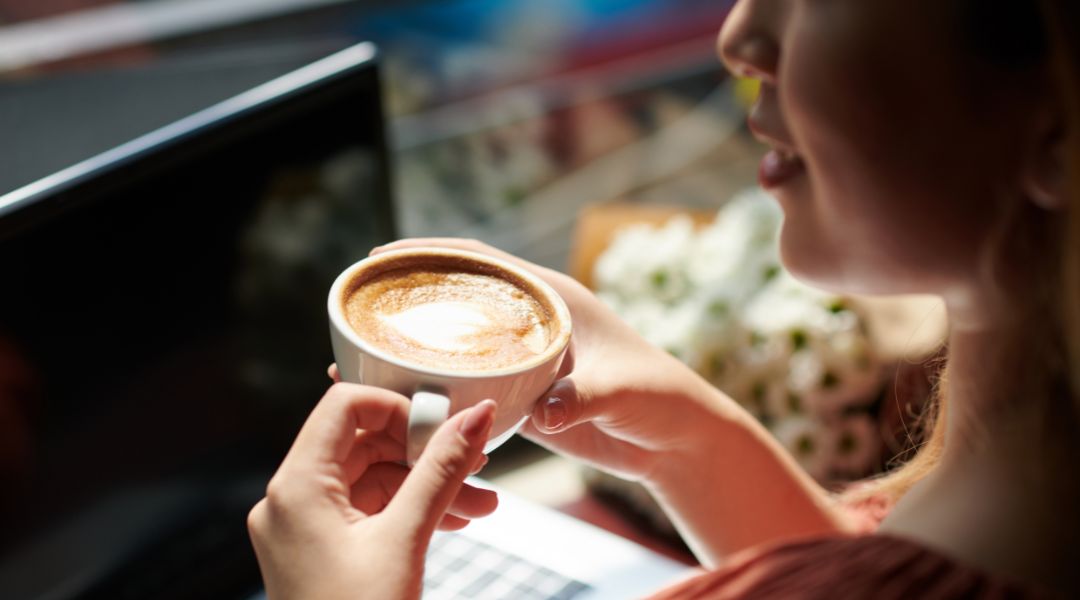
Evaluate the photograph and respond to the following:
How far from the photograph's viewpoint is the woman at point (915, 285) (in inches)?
22.5

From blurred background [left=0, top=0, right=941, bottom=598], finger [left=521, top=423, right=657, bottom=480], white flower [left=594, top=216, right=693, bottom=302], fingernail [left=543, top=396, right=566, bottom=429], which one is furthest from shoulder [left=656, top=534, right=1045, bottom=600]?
white flower [left=594, top=216, right=693, bottom=302]

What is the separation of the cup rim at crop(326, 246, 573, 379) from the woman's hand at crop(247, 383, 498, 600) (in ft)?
0.07

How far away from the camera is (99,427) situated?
0.97 metres

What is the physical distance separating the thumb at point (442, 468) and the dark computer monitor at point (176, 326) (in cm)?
41

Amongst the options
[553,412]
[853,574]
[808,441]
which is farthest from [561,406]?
[808,441]

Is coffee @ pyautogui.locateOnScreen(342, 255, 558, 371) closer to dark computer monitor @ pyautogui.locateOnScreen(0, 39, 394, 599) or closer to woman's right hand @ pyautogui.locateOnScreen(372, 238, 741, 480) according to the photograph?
woman's right hand @ pyautogui.locateOnScreen(372, 238, 741, 480)

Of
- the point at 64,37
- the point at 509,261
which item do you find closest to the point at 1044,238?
the point at 509,261

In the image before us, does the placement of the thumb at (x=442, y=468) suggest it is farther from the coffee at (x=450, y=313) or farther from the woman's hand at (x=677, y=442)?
the woman's hand at (x=677, y=442)

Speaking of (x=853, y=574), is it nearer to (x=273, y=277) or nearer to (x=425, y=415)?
(x=425, y=415)

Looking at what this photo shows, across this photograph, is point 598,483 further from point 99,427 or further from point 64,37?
point 64,37

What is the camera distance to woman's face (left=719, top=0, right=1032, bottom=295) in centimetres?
58

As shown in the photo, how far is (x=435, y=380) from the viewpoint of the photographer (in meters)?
0.64

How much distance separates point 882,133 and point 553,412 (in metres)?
0.28

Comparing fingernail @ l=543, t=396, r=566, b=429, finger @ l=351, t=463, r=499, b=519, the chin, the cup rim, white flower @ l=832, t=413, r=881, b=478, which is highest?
the chin
